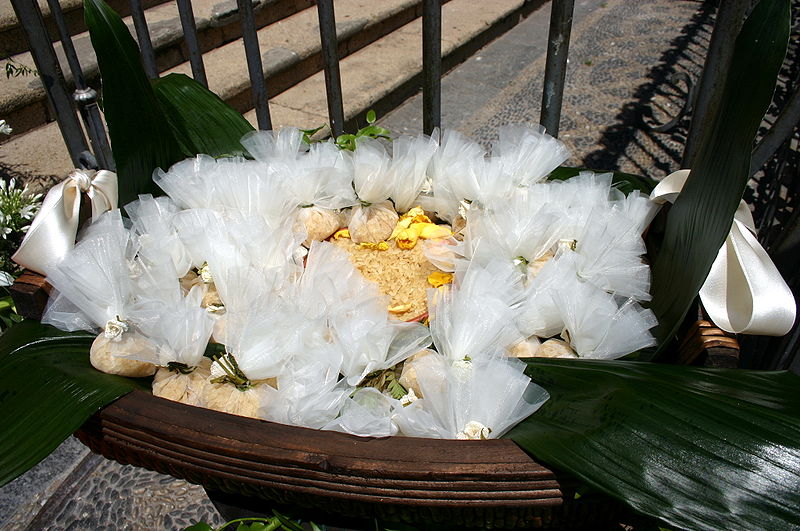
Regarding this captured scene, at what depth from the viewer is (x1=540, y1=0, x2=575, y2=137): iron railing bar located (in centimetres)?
96

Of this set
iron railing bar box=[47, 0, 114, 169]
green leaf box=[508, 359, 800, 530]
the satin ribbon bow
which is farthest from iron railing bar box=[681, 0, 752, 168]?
iron railing bar box=[47, 0, 114, 169]

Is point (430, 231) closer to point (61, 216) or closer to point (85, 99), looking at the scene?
point (61, 216)

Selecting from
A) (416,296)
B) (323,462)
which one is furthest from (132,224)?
(323,462)

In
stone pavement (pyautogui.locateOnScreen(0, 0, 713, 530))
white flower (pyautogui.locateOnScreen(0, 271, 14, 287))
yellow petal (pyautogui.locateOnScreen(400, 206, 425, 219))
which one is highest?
yellow petal (pyautogui.locateOnScreen(400, 206, 425, 219))

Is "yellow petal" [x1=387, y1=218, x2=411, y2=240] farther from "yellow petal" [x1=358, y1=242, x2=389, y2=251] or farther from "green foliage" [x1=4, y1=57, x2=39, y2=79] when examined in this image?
"green foliage" [x1=4, y1=57, x2=39, y2=79]

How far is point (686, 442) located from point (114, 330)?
604 millimetres

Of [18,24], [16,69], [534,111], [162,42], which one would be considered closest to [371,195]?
[16,69]

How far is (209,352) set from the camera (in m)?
0.74

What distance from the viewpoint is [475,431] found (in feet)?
1.99

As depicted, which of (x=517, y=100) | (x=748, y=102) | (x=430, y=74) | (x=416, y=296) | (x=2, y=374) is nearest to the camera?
(x=748, y=102)

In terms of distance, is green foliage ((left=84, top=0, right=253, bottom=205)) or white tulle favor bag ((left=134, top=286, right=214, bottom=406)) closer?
white tulle favor bag ((left=134, top=286, right=214, bottom=406))

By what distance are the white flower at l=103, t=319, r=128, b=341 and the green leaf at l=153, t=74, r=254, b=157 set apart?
0.40 meters

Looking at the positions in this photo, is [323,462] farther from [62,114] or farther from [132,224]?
[62,114]

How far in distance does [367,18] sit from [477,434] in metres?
2.95
